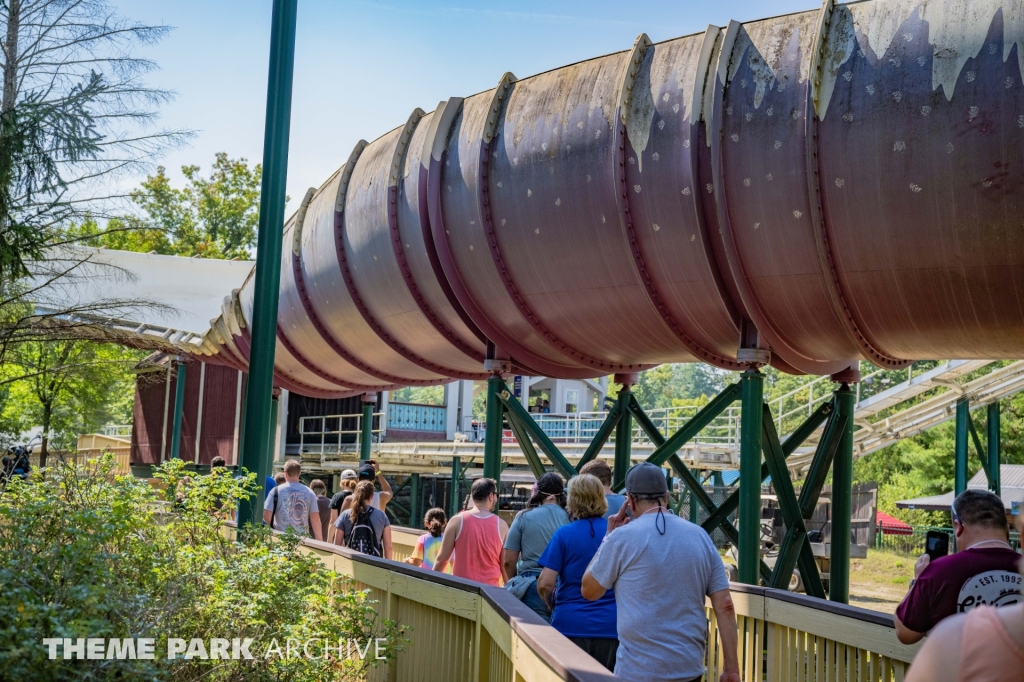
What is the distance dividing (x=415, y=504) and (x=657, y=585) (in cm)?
2533

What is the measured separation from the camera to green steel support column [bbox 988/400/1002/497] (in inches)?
933

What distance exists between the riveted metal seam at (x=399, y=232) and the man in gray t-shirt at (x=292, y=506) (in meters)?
2.27

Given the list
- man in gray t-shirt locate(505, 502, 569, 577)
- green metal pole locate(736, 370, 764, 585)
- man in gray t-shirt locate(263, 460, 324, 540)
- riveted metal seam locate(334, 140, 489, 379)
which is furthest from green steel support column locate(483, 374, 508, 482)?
man in gray t-shirt locate(505, 502, 569, 577)

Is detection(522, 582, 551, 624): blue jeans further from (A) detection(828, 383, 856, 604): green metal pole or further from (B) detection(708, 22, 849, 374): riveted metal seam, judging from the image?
(A) detection(828, 383, 856, 604): green metal pole

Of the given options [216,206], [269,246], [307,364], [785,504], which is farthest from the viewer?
[216,206]

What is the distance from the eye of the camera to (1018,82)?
613 centimetres

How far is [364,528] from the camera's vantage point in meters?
8.42

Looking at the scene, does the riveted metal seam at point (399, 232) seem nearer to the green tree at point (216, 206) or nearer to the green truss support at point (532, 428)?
the green truss support at point (532, 428)

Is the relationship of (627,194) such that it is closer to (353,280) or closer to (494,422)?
(494,422)

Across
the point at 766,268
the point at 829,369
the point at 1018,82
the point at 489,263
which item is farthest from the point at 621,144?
the point at 829,369

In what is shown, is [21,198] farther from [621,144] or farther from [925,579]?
[925,579]

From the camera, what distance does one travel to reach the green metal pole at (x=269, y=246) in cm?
743

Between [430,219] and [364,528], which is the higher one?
[430,219]

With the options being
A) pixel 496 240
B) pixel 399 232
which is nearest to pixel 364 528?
pixel 496 240
